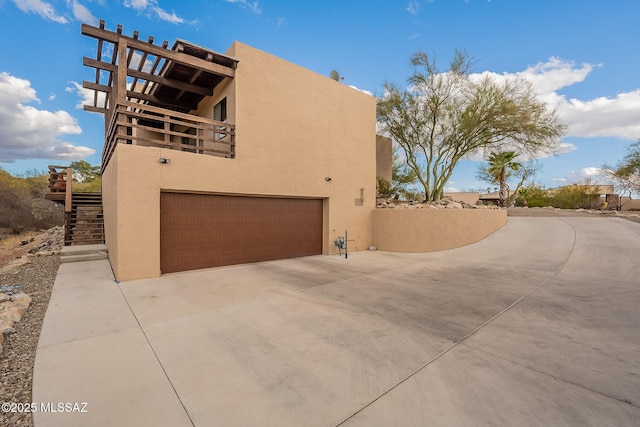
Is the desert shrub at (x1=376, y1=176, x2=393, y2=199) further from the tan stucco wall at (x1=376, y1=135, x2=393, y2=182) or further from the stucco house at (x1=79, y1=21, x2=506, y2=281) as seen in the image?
the stucco house at (x1=79, y1=21, x2=506, y2=281)

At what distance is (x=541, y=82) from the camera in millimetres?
12609

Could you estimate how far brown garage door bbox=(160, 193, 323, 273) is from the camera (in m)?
7.24

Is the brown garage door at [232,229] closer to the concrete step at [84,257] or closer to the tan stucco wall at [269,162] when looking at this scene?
the tan stucco wall at [269,162]

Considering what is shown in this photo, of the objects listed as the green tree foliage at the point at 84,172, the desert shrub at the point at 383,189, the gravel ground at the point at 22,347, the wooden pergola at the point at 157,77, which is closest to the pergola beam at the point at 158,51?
the wooden pergola at the point at 157,77

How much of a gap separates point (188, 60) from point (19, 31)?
28.5 feet

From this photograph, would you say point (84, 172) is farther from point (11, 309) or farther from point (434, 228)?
point (434, 228)

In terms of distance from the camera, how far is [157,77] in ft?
27.8

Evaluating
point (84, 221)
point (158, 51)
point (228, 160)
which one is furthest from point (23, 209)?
point (228, 160)

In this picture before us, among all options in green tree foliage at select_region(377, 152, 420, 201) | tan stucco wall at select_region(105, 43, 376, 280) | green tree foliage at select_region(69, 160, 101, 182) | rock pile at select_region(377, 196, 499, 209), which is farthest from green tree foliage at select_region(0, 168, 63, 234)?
green tree foliage at select_region(377, 152, 420, 201)

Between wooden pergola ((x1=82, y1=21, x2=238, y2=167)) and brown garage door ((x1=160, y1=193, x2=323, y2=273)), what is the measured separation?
159 cm

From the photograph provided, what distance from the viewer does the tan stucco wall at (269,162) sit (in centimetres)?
640

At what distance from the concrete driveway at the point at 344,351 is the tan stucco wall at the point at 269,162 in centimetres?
155

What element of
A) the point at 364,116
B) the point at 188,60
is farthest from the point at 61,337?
the point at 364,116

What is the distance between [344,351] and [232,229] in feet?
20.1
